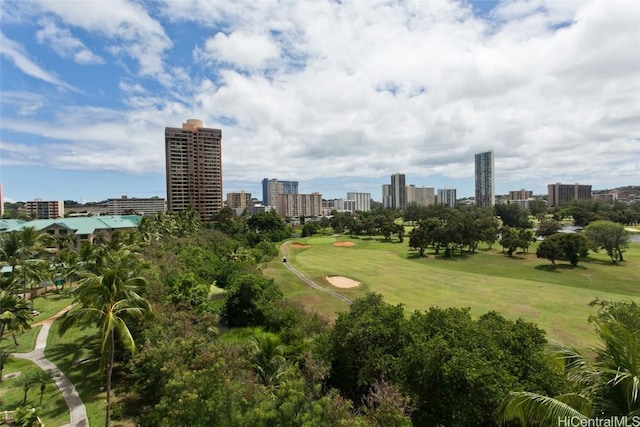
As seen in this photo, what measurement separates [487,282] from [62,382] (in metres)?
41.7

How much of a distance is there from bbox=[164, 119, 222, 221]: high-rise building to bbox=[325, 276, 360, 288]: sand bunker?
214 ft

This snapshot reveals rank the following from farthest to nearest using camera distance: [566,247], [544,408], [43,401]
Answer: [566,247] < [43,401] < [544,408]

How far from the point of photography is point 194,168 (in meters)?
99.4

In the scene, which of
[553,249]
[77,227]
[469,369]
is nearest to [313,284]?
[469,369]

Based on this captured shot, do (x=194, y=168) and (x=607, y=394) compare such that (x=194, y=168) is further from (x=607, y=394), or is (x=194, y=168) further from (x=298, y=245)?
(x=607, y=394)

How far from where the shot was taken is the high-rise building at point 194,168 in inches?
3816

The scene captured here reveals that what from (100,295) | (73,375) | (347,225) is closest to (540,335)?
(100,295)

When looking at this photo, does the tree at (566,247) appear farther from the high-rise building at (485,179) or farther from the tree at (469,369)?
the high-rise building at (485,179)

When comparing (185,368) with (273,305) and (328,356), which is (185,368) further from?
(273,305)

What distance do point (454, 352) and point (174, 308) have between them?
15.0 meters

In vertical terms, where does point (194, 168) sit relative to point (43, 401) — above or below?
above

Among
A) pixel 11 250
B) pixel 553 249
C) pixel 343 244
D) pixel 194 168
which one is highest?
pixel 194 168

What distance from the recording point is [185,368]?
11.4m

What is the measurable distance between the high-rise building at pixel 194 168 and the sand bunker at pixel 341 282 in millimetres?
65111
